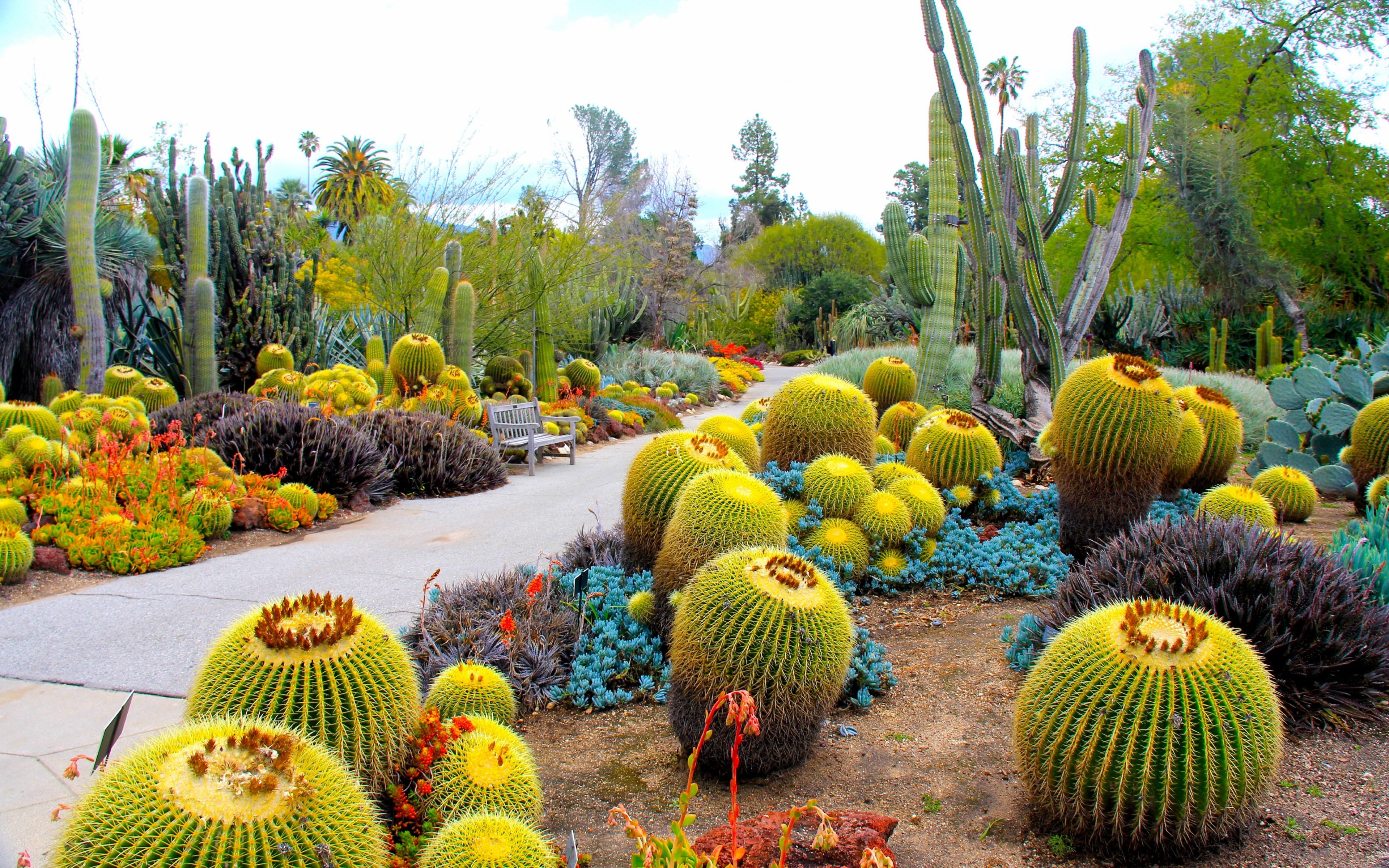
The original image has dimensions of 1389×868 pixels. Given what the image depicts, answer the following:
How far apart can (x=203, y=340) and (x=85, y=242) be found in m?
1.67

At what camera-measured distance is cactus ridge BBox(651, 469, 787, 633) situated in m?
3.85

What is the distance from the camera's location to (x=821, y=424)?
6.09 m

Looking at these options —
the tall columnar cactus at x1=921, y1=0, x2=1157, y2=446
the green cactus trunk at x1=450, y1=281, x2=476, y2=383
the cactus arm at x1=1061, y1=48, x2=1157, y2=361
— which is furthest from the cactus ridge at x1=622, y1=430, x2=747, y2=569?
the green cactus trunk at x1=450, y1=281, x2=476, y2=383

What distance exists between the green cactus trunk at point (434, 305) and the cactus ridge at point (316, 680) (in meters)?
10.3

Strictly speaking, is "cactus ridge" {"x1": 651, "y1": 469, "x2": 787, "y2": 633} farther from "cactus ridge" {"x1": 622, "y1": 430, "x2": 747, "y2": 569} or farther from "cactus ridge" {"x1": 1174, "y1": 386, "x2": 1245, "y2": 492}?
"cactus ridge" {"x1": 1174, "y1": 386, "x2": 1245, "y2": 492}

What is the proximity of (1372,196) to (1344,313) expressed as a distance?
3.89 metres

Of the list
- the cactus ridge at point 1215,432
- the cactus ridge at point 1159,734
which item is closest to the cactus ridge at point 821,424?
the cactus ridge at point 1215,432

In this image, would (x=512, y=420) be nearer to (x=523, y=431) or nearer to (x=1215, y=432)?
(x=523, y=431)

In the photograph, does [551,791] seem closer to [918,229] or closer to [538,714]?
[538,714]

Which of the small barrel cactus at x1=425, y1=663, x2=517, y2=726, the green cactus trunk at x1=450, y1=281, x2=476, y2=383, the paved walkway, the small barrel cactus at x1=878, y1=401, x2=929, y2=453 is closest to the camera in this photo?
the small barrel cactus at x1=425, y1=663, x2=517, y2=726

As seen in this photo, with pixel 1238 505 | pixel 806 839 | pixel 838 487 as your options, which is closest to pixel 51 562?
pixel 838 487

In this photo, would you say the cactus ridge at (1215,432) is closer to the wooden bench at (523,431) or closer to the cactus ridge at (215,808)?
the wooden bench at (523,431)

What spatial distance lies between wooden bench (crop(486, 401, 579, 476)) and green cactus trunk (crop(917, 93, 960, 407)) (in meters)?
4.25

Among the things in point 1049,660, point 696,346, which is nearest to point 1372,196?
point 696,346
